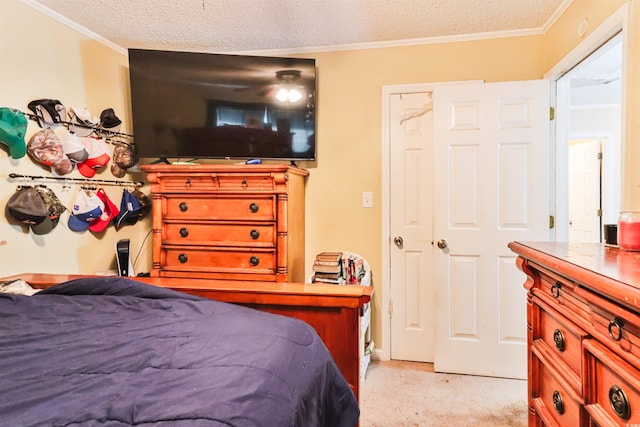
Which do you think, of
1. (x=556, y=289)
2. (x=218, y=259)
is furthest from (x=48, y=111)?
(x=556, y=289)

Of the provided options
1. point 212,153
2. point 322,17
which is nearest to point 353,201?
point 212,153

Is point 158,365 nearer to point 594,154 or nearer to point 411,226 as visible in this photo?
point 411,226

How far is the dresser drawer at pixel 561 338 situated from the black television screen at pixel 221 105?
1.92 m

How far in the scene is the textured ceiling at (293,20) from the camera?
2168 mm

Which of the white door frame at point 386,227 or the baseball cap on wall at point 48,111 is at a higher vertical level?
the baseball cap on wall at point 48,111

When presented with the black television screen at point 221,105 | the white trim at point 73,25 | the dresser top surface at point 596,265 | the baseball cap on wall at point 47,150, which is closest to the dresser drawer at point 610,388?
the dresser top surface at point 596,265

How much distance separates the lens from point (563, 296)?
105 centimetres

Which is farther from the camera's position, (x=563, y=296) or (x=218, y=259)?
(x=218, y=259)

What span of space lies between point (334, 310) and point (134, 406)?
0.92 m

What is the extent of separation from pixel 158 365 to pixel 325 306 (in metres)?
0.77

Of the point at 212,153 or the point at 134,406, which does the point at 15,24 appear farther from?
the point at 134,406

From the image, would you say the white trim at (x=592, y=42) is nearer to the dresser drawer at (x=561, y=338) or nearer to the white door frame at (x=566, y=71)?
the white door frame at (x=566, y=71)

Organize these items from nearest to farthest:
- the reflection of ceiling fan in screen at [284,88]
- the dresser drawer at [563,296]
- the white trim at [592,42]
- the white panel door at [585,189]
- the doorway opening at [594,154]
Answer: the dresser drawer at [563,296] < the white trim at [592,42] < the reflection of ceiling fan in screen at [284,88] < the doorway opening at [594,154] < the white panel door at [585,189]

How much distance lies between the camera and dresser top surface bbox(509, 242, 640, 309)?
70cm
